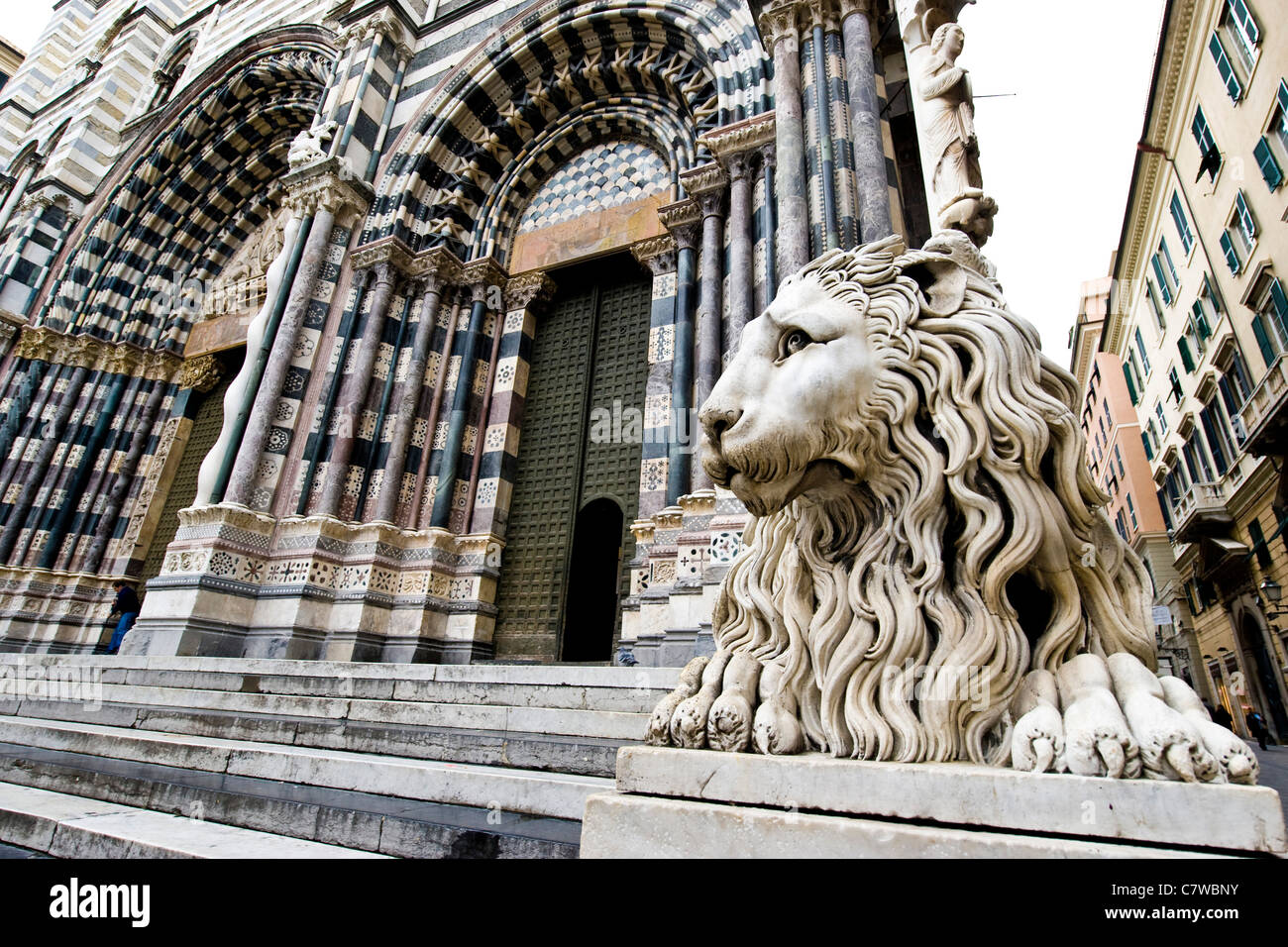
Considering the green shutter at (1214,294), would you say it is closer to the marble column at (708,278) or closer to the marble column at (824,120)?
the marble column at (824,120)

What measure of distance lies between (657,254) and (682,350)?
1.84 m

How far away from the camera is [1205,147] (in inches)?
626

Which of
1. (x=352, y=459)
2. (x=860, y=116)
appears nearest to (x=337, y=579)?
(x=352, y=459)

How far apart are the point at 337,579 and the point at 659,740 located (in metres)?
6.75

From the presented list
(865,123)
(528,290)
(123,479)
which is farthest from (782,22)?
(123,479)

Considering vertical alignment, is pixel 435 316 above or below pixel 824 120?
above

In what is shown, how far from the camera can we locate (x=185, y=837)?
6.48 ft

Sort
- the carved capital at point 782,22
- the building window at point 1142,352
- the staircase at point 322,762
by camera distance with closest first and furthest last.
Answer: the staircase at point 322,762 < the carved capital at point 782,22 < the building window at point 1142,352

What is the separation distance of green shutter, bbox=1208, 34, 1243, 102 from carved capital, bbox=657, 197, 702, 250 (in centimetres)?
1478

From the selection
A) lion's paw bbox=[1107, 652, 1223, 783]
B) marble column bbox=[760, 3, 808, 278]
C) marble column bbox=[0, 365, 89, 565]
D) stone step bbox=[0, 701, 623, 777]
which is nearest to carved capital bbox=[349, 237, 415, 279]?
marble column bbox=[760, 3, 808, 278]

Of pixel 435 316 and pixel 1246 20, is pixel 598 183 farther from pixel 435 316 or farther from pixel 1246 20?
pixel 1246 20

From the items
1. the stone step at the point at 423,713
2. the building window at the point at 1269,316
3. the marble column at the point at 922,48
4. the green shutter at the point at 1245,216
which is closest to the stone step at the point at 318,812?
Result: the stone step at the point at 423,713

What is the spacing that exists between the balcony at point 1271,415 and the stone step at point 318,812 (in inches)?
616

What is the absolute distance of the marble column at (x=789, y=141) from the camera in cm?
543
